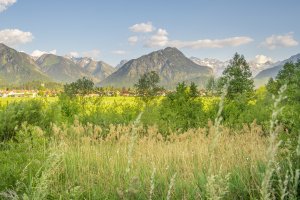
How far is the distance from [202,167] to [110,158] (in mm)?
1736

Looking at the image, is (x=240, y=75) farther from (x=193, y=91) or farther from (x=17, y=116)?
(x=17, y=116)

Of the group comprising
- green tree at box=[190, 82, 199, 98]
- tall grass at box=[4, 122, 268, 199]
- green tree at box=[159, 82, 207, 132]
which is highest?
green tree at box=[190, 82, 199, 98]

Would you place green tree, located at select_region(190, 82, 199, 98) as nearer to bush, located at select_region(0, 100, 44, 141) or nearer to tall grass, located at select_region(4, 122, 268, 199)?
bush, located at select_region(0, 100, 44, 141)

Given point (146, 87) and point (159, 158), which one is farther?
point (146, 87)

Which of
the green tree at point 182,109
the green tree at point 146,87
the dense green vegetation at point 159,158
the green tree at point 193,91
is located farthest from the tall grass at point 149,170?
the green tree at point 146,87

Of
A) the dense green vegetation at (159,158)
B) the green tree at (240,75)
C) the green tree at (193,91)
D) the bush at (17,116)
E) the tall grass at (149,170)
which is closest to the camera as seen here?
the dense green vegetation at (159,158)

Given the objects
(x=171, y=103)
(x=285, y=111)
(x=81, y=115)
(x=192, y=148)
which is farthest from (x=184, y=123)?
(x=285, y=111)

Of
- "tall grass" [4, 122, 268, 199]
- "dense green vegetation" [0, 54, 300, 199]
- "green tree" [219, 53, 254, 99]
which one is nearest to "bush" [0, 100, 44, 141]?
"dense green vegetation" [0, 54, 300, 199]

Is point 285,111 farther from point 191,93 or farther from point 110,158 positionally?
point 191,93

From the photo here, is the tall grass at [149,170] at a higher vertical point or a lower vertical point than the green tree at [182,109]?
lower

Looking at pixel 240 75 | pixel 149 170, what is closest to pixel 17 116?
pixel 149 170

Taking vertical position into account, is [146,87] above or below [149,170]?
above

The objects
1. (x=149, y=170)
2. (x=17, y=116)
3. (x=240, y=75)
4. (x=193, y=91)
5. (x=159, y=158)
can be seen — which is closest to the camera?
(x=149, y=170)

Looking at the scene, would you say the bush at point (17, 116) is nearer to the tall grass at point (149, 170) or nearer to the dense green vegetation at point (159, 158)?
the dense green vegetation at point (159, 158)
